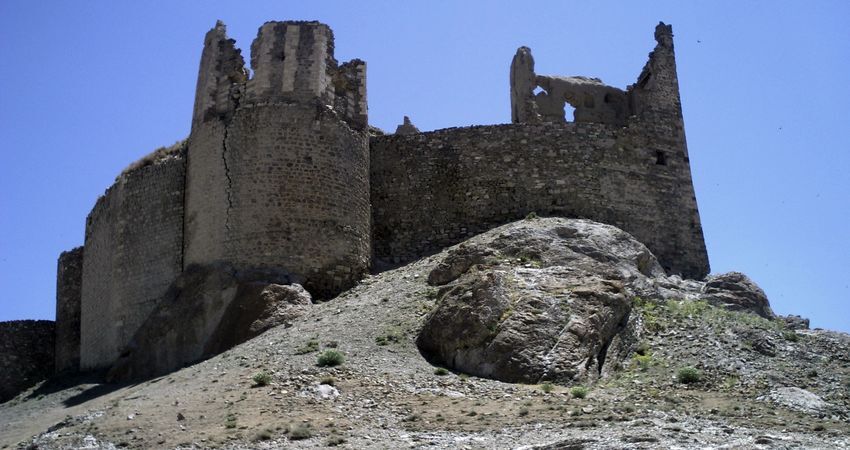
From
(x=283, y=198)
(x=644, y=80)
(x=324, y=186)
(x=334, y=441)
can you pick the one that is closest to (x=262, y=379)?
(x=334, y=441)

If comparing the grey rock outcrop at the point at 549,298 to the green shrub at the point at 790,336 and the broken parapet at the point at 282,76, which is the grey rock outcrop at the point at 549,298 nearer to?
the green shrub at the point at 790,336

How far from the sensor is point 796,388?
18.1m

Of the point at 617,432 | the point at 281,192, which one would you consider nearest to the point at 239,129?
the point at 281,192

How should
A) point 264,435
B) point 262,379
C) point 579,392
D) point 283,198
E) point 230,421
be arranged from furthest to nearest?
point 283,198 < point 262,379 < point 579,392 < point 230,421 < point 264,435

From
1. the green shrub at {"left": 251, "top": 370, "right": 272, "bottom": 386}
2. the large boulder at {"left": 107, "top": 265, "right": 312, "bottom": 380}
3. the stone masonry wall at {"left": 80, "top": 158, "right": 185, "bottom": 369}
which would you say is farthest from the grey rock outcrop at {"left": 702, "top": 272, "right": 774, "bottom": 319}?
the stone masonry wall at {"left": 80, "top": 158, "right": 185, "bottom": 369}

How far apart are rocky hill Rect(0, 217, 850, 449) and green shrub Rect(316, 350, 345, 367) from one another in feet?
0.11

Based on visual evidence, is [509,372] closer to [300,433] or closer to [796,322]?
[300,433]

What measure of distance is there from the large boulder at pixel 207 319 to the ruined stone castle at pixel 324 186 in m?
0.53

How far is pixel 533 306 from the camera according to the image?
20.0 m

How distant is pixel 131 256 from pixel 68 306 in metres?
5.19

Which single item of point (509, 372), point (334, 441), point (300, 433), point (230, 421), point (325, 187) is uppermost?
point (325, 187)

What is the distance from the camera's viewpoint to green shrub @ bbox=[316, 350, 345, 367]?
61.5 ft

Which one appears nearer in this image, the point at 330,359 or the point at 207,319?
the point at 330,359

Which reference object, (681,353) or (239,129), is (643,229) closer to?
(681,353)
